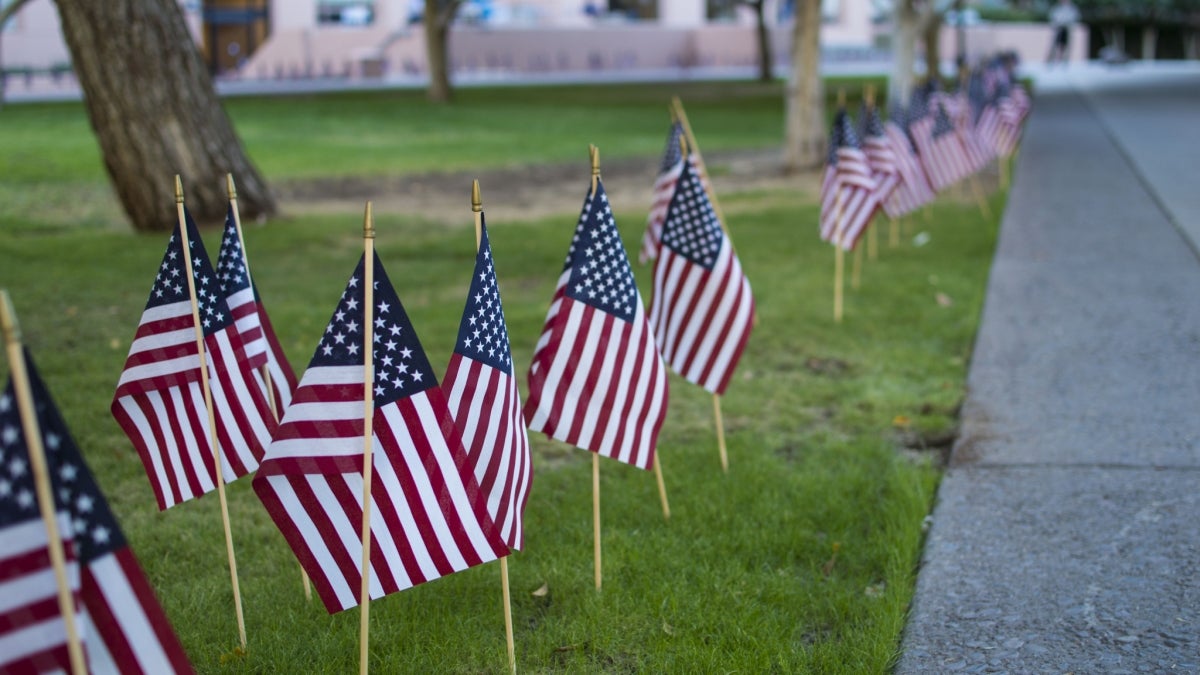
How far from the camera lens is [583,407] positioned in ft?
15.0

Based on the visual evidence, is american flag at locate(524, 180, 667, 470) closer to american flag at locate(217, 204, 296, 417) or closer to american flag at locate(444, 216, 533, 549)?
american flag at locate(444, 216, 533, 549)

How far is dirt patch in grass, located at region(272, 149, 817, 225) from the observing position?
48.2 ft

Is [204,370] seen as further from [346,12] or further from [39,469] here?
[346,12]

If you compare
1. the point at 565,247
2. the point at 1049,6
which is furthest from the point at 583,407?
the point at 1049,6

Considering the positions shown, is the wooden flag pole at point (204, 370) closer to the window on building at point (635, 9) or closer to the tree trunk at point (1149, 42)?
the window on building at point (635, 9)

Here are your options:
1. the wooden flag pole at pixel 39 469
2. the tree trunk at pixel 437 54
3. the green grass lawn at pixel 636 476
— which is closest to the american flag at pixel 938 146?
the green grass lawn at pixel 636 476

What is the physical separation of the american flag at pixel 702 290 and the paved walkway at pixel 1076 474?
3.77 feet

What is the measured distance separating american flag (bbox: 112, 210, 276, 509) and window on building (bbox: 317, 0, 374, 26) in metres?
48.6

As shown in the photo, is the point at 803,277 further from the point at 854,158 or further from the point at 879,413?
the point at 879,413

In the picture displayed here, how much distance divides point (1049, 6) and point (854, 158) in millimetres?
60765

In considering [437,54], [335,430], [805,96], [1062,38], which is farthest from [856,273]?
[1062,38]

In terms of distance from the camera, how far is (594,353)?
4566 millimetres

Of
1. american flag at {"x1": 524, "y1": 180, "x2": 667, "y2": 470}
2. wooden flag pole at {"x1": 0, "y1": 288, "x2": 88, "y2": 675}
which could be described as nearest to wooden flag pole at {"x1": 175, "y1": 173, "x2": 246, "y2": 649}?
american flag at {"x1": 524, "y1": 180, "x2": 667, "y2": 470}

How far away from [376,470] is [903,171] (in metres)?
8.12
